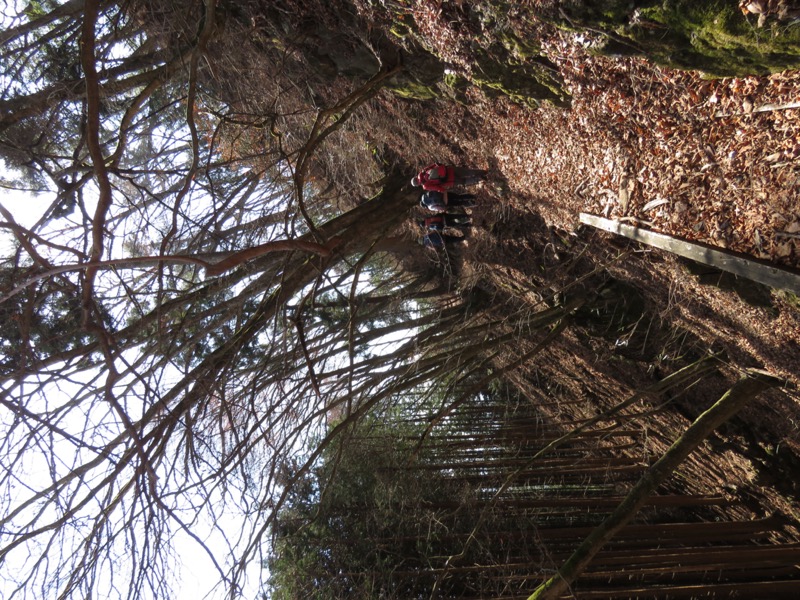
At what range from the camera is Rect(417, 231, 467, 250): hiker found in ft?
23.1

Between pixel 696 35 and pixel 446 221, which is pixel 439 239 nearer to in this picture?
pixel 446 221

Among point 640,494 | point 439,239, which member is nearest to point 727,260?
point 640,494

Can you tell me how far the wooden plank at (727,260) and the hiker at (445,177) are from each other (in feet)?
6.92

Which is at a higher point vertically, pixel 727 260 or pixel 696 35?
pixel 696 35

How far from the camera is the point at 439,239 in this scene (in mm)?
7066

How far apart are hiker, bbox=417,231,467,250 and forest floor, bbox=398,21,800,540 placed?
0.30 m

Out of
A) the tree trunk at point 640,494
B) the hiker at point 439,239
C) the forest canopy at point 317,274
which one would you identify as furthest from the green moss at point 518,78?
the tree trunk at point 640,494

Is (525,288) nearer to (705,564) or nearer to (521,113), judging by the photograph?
(521,113)

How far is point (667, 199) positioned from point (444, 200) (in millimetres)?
2765

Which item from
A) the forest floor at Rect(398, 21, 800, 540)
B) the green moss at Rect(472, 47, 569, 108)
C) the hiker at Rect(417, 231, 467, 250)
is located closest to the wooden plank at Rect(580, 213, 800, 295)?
the forest floor at Rect(398, 21, 800, 540)

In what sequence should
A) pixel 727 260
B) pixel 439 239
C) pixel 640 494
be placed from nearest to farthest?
pixel 727 260
pixel 640 494
pixel 439 239

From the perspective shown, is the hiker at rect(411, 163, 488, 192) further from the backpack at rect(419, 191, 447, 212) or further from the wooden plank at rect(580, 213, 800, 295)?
the wooden plank at rect(580, 213, 800, 295)

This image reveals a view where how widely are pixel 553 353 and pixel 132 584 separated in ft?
19.8

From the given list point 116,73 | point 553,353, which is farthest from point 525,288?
point 116,73
